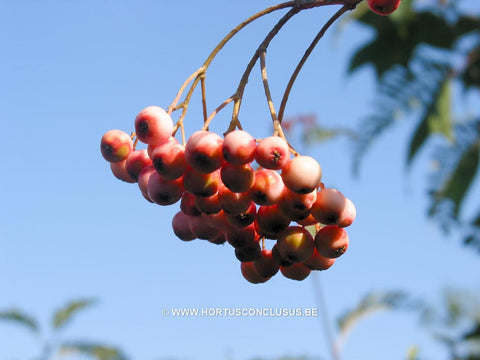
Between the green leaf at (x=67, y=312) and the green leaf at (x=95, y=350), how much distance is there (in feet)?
0.90

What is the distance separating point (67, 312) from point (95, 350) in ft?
1.95

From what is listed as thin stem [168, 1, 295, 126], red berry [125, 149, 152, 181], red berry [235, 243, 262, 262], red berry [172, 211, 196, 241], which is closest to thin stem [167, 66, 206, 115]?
thin stem [168, 1, 295, 126]

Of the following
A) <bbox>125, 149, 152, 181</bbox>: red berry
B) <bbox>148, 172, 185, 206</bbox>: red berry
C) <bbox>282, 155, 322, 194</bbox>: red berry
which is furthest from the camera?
<bbox>125, 149, 152, 181</bbox>: red berry

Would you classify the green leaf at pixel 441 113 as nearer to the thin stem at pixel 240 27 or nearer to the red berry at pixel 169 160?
the thin stem at pixel 240 27

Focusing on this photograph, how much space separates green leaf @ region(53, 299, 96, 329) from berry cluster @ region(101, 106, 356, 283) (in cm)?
628

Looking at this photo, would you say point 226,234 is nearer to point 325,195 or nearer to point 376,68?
point 325,195

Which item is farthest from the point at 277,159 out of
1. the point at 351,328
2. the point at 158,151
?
the point at 351,328

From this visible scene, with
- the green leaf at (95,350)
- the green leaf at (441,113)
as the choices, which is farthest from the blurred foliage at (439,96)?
the green leaf at (95,350)

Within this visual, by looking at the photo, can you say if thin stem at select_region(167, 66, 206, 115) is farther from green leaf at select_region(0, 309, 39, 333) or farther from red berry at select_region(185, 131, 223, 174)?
green leaf at select_region(0, 309, 39, 333)

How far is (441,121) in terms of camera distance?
575 cm

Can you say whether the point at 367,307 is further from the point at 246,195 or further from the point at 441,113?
Answer: the point at 246,195

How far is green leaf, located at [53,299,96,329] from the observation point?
7.04m

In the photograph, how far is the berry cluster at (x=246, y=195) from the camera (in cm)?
104

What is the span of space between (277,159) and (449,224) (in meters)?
5.24
